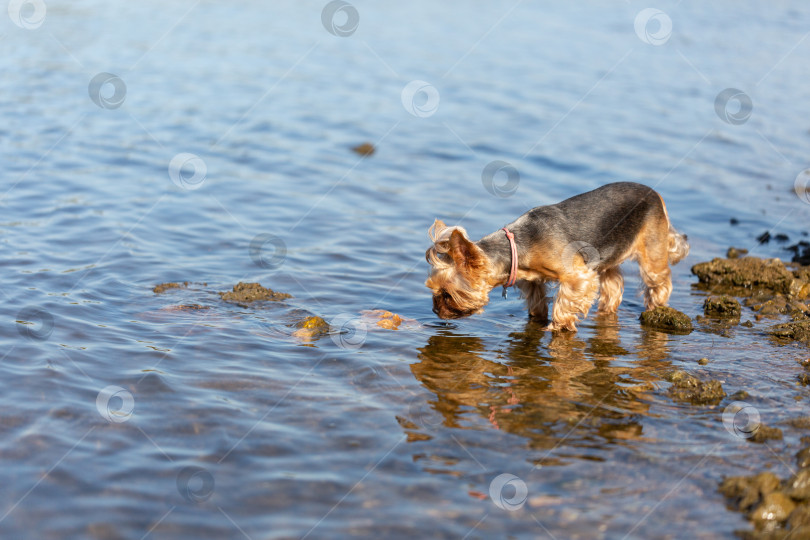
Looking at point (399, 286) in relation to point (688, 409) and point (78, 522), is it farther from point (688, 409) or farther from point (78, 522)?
point (78, 522)

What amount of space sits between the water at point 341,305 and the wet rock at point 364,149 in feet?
0.92

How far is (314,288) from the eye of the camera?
8453 mm

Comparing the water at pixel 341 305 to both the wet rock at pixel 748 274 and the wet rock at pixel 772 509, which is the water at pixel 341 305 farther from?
the wet rock at pixel 748 274

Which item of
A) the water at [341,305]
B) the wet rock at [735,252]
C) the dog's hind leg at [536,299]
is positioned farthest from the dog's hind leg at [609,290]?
the wet rock at [735,252]

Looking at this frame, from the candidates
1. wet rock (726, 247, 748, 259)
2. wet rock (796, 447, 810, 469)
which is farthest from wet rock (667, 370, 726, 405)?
wet rock (726, 247, 748, 259)

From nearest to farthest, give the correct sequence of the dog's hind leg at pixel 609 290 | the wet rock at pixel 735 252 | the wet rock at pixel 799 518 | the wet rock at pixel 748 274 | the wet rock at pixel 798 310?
the wet rock at pixel 799 518 < the wet rock at pixel 798 310 < the dog's hind leg at pixel 609 290 < the wet rock at pixel 748 274 < the wet rock at pixel 735 252

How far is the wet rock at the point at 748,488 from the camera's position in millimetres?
4441

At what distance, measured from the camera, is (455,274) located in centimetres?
700

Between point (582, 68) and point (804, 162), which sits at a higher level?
point (582, 68)

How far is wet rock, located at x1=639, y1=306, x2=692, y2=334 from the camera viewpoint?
7672 millimetres

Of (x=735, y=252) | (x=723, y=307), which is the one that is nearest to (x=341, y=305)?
(x=723, y=307)

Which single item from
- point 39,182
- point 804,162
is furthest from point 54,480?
point 804,162

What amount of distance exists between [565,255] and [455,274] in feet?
3.94

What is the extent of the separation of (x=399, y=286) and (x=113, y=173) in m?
5.63
